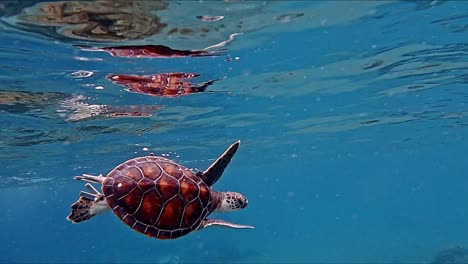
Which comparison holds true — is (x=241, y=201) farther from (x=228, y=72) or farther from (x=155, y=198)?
(x=228, y=72)

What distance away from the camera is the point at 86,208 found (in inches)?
329

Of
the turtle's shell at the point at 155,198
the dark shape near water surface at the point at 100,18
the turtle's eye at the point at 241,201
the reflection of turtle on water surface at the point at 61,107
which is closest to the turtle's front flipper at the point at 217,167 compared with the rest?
the turtle's shell at the point at 155,198

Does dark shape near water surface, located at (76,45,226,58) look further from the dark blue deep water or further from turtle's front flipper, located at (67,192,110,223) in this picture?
turtle's front flipper, located at (67,192,110,223)

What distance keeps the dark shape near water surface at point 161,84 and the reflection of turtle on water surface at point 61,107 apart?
87.5 inches

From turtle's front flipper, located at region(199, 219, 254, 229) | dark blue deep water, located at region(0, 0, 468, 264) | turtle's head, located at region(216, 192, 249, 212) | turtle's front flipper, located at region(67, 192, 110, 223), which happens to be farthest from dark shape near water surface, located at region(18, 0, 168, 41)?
turtle's front flipper, located at region(199, 219, 254, 229)

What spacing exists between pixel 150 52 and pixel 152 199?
547 cm

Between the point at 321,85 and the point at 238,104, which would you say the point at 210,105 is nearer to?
the point at 238,104

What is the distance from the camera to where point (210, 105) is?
1966 centimetres

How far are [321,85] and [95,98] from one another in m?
9.52

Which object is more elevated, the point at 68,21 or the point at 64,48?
the point at 68,21

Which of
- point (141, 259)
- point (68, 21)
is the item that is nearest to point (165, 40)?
point (68, 21)

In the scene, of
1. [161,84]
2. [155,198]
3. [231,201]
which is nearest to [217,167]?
[231,201]

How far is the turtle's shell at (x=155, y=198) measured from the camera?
8.31 m

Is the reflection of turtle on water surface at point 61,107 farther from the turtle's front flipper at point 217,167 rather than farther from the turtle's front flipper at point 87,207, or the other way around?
the turtle's front flipper at point 217,167
